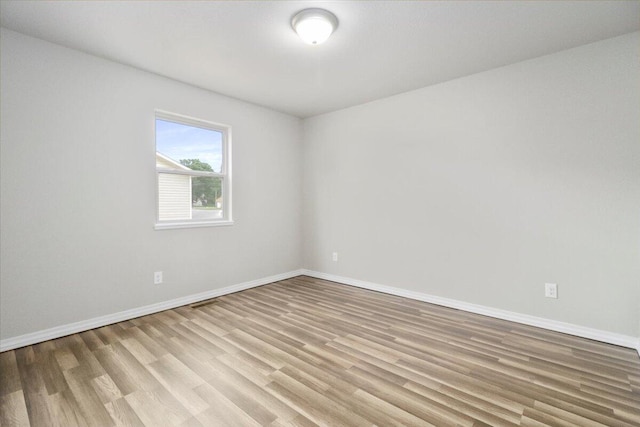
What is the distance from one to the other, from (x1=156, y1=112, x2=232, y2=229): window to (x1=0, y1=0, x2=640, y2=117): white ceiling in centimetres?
60

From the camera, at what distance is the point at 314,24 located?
2.16 metres

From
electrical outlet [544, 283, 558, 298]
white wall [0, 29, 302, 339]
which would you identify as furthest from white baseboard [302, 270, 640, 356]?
white wall [0, 29, 302, 339]

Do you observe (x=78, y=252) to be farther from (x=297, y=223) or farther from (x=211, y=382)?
(x=297, y=223)

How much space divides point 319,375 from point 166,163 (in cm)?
275

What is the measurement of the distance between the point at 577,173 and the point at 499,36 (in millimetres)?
1366

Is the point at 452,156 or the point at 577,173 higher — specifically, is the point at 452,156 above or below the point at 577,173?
above

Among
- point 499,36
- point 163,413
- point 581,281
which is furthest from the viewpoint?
point 581,281

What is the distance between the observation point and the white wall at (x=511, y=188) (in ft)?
8.00

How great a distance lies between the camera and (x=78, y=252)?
8.71ft

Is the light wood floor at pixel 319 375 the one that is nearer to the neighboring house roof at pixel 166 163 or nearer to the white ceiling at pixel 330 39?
the neighboring house roof at pixel 166 163

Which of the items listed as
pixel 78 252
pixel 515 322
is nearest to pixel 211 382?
pixel 78 252

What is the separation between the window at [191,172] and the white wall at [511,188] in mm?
1692

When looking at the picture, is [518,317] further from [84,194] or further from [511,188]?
[84,194]

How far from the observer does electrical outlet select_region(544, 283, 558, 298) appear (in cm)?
269
